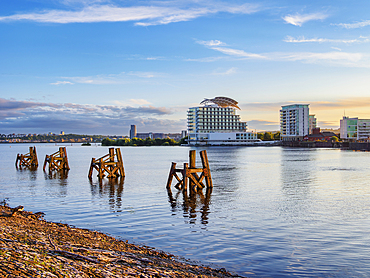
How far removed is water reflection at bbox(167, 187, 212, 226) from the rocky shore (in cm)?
644

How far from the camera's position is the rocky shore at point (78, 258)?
7648 millimetres

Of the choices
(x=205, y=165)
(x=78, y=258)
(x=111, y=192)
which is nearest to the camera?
(x=78, y=258)

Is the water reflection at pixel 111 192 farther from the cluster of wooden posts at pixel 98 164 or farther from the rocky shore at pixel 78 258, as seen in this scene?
the rocky shore at pixel 78 258

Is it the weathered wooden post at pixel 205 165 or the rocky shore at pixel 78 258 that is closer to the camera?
the rocky shore at pixel 78 258

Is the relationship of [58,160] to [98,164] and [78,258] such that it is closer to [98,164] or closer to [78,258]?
[98,164]

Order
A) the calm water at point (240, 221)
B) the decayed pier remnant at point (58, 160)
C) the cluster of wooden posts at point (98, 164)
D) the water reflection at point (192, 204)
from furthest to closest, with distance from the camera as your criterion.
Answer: the decayed pier remnant at point (58, 160) → the cluster of wooden posts at point (98, 164) → the water reflection at point (192, 204) → the calm water at point (240, 221)

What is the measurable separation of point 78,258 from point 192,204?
558 inches

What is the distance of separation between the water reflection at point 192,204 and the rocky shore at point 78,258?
21.1 ft

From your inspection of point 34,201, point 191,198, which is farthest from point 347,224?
point 34,201

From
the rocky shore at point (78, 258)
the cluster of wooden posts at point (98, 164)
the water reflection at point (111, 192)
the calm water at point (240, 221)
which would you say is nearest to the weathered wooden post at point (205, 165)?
the calm water at point (240, 221)

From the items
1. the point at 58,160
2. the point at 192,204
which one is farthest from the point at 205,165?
the point at 58,160

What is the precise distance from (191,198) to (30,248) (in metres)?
16.4

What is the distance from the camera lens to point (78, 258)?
8.78 metres

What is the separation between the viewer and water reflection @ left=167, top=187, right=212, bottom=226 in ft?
60.4
